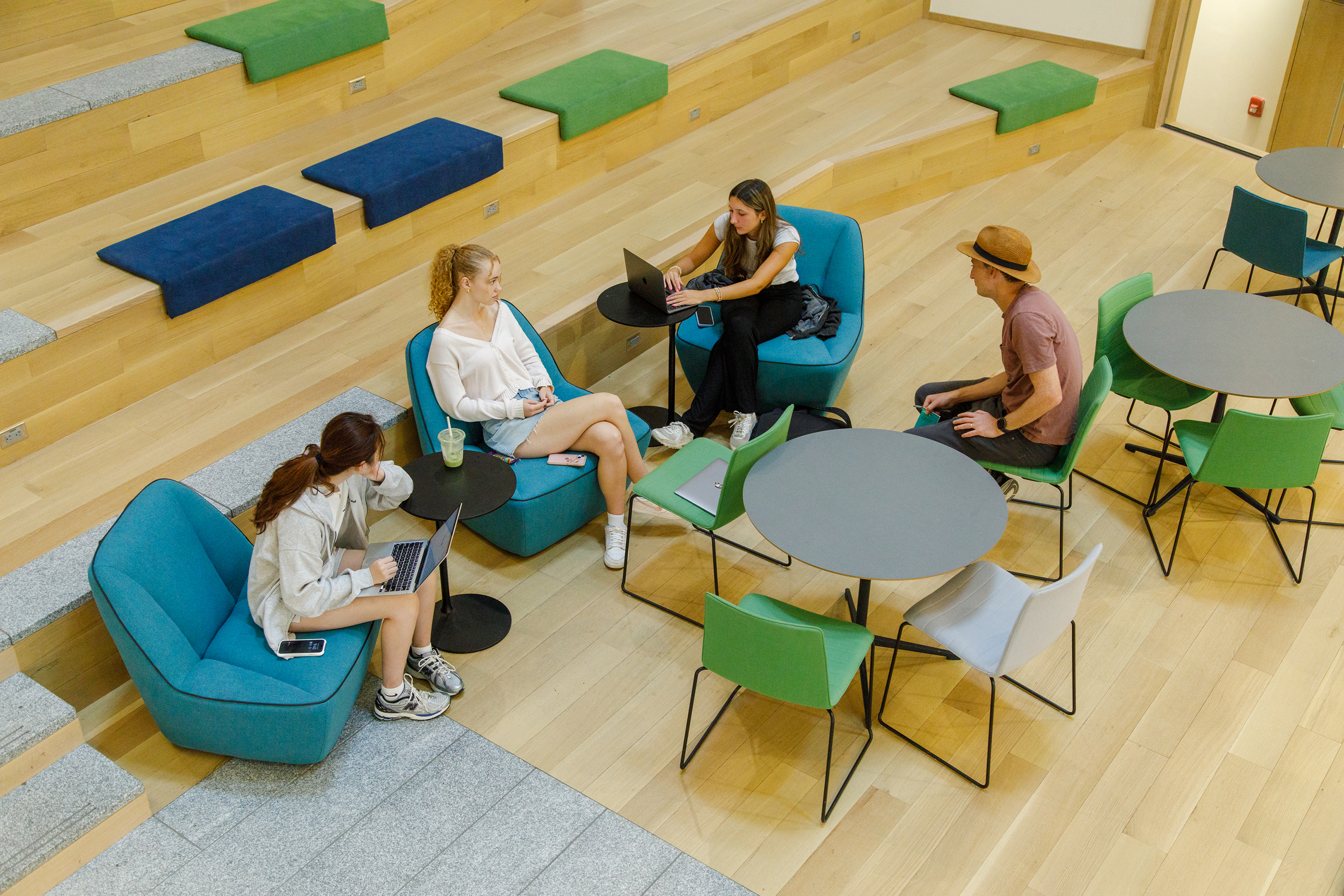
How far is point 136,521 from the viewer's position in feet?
11.4

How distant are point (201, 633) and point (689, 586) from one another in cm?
172

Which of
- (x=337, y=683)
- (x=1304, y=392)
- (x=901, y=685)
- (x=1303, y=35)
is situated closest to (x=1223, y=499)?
(x=1304, y=392)

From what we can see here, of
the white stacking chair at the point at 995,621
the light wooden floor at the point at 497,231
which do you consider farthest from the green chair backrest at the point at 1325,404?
the light wooden floor at the point at 497,231

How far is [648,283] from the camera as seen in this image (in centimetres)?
469

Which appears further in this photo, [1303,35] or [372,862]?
[1303,35]

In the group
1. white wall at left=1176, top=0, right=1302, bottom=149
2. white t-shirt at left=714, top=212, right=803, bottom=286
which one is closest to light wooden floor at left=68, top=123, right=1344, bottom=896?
white t-shirt at left=714, top=212, right=803, bottom=286

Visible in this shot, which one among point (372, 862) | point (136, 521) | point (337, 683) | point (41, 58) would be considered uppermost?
point (41, 58)

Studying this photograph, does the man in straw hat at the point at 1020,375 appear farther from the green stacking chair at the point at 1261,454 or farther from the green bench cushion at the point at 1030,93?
the green bench cushion at the point at 1030,93

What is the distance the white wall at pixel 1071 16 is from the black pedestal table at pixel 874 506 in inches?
215

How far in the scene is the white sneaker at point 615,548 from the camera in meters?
4.42

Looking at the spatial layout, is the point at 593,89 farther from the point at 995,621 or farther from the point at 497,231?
the point at 995,621

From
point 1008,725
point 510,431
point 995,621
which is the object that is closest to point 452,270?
point 510,431

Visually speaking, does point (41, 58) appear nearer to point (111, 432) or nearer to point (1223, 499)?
point (111, 432)

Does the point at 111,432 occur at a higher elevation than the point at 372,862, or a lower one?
higher
